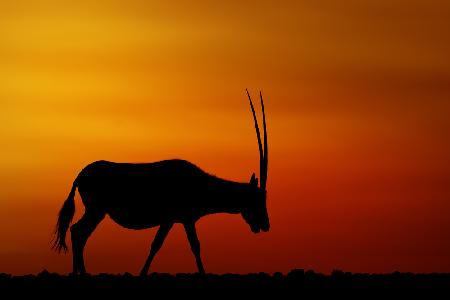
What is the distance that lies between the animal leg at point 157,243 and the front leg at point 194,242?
20.8 inches

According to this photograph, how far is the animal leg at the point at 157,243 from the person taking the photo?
1065 inches

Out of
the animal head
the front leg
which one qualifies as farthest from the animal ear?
the front leg

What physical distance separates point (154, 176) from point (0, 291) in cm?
822

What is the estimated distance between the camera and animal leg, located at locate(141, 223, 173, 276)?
27048 mm

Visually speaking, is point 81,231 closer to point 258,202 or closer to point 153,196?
point 153,196

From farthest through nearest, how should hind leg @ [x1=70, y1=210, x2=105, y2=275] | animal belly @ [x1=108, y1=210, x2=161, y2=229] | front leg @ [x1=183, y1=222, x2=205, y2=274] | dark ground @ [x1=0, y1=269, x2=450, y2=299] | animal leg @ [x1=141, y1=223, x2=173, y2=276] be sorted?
animal belly @ [x1=108, y1=210, x2=161, y2=229] < hind leg @ [x1=70, y1=210, x2=105, y2=275] < front leg @ [x1=183, y1=222, x2=205, y2=274] < animal leg @ [x1=141, y1=223, x2=173, y2=276] < dark ground @ [x1=0, y1=269, x2=450, y2=299]

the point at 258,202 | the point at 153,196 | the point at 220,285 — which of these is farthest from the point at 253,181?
the point at 220,285

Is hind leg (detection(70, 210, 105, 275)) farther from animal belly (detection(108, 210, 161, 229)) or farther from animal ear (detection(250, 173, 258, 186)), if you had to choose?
animal ear (detection(250, 173, 258, 186))

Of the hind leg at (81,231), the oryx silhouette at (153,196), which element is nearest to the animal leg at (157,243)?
the oryx silhouette at (153,196)

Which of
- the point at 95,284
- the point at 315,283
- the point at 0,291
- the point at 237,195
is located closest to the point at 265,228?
the point at 237,195

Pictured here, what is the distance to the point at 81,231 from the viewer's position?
28734mm

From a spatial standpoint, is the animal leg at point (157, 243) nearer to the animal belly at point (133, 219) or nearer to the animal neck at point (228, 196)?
the animal belly at point (133, 219)

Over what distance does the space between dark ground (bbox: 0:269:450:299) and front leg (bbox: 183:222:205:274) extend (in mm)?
1239

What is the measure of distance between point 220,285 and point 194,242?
15.8 ft
